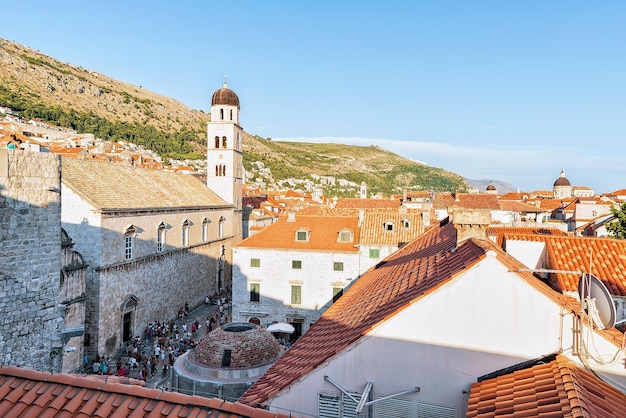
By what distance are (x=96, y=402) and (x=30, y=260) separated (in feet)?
24.0

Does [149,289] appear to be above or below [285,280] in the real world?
below

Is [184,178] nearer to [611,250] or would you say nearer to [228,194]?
[228,194]

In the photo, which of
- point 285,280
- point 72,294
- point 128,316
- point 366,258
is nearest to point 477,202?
point 366,258

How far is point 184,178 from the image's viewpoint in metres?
41.1

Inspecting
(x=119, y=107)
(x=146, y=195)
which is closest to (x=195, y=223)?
(x=146, y=195)

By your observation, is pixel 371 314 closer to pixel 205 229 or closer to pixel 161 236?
pixel 161 236

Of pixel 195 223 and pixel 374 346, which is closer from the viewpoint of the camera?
pixel 374 346

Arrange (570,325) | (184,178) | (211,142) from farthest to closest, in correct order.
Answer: (211,142)
(184,178)
(570,325)

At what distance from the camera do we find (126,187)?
94.2ft

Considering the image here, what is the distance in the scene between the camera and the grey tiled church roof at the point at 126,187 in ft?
79.4

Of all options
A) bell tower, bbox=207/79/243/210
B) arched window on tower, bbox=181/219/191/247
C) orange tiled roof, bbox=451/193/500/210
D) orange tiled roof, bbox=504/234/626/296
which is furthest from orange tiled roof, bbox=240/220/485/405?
orange tiled roof, bbox=451/193/500/210

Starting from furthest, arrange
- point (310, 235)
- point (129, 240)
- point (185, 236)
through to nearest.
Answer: point (185, 236) < point (310, 235) < point (129, 240)

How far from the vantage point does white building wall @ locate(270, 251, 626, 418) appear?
700 cm

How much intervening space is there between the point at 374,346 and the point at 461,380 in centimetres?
154
